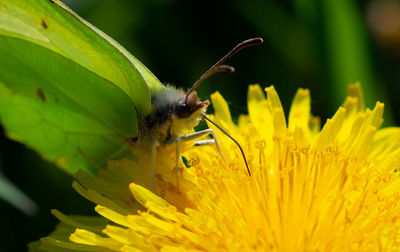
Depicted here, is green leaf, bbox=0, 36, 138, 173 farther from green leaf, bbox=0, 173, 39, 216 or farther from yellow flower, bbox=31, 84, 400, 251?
green leaf, bbox=0, 173, 39, 216

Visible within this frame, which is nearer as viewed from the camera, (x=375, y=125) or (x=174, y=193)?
(x=174, y=193)

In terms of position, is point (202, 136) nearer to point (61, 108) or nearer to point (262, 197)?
point (262, 197)

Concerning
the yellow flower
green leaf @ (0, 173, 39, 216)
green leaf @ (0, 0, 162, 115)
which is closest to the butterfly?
green leaf @ (0, 0, 162, 115)

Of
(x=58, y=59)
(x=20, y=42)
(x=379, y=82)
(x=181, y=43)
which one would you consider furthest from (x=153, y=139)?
(x=379, y=82)

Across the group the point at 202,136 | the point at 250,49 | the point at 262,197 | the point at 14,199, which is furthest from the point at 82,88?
the point at 250,49

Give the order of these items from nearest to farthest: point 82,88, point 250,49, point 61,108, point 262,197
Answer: point 262,197, point 82,88, point 61,108, point 250,49

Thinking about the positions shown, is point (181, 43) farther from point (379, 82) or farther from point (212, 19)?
point (379, 82)
